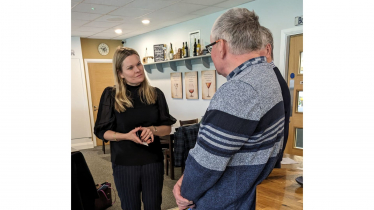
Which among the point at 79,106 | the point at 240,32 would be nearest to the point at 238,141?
→ the point at 240,32

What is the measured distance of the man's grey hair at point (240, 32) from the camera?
0.85 meters

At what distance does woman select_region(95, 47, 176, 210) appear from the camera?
5.09ft

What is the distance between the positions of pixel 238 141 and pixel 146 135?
870 mm

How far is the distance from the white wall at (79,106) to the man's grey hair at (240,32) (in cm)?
588

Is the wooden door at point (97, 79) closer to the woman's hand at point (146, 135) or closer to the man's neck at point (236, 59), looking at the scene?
the woman's hand at point (146, 135)

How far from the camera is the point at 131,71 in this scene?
1580mm

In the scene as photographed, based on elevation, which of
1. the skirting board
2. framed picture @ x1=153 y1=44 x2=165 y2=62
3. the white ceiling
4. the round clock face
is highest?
the white ceiling

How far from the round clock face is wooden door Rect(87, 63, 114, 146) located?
1.02ft

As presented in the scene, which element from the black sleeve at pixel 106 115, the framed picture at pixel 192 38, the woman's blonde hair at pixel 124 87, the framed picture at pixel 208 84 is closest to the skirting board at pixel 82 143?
the framed picture at pixel 208 84

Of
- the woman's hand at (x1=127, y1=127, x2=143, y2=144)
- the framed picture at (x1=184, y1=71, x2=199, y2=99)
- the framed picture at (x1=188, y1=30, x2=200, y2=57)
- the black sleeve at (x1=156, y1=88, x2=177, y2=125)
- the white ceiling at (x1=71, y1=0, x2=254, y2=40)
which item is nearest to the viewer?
the woman's hand at (x1=127, y1=127, x2=143, y2=144)

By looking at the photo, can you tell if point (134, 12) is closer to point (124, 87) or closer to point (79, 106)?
point (124, 87)

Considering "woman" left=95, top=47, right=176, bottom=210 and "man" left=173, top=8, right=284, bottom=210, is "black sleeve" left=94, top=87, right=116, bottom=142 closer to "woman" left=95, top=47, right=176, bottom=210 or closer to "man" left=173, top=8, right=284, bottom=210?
"woman" left=95, top=47, right=176, bottom=210

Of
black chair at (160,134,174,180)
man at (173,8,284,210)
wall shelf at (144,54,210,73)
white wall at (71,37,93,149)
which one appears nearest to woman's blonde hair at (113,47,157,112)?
man at (173,8,284,210)
